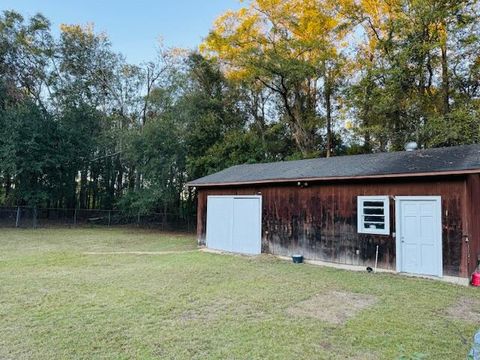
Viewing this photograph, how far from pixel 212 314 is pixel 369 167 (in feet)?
19.5

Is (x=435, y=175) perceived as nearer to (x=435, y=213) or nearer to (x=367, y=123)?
(x=435, y=213)

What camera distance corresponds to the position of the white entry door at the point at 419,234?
23.9ft

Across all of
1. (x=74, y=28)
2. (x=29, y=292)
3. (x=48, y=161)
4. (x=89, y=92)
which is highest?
(x=74, y=28)

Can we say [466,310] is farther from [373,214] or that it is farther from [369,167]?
[369,167]

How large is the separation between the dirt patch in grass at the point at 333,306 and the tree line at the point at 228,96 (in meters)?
11.0

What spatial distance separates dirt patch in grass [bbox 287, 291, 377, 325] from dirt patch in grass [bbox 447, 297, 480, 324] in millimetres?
1091

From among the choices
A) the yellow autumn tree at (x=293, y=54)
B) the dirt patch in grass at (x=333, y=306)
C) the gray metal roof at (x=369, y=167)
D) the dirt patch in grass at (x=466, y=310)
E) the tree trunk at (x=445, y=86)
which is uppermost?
the yellow autumn tree at (x=293, y=54)

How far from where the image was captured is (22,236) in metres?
13.9

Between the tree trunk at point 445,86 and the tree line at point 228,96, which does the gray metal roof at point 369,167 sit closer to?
the tree line at point 228,96

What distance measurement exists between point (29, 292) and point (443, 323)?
20.4 ft

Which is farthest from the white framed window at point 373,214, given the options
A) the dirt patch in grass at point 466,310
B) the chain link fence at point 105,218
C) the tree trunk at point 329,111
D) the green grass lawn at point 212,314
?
the chain link fence at point 105,218

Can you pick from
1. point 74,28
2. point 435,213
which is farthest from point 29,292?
point 74,28

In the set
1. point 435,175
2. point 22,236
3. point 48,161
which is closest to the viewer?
point 435,175

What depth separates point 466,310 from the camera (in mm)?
5047
